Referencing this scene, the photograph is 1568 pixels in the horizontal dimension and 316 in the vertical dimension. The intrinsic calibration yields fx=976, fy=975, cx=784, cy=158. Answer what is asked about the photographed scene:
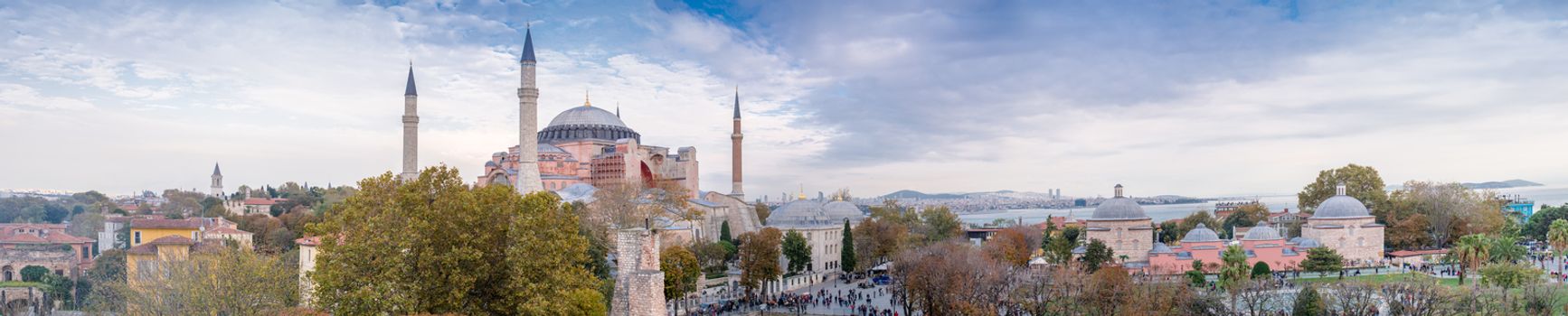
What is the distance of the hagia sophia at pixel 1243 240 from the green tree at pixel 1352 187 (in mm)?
8068

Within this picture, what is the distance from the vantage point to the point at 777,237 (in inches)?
1247

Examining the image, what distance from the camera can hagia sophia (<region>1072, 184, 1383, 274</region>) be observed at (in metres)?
33.6

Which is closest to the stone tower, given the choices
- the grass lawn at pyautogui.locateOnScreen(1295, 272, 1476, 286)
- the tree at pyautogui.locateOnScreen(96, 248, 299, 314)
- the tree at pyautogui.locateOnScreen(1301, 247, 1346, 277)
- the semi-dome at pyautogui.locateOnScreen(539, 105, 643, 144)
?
the tree at pyautogui.locateOnScreen(96, 248, 299, 314)

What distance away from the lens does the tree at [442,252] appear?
13414 millimetres

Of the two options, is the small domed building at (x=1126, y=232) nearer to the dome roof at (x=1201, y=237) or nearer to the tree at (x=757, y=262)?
the dome roof at (x=1201, y=237)

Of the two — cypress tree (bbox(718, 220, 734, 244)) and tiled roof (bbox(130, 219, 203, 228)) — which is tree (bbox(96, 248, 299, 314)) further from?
cypress tree (bbox(718, 220, 734, 244))

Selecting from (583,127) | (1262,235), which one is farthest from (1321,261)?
(583,127)

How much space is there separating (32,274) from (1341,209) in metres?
46.8

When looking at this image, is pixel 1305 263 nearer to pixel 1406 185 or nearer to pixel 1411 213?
pixel 1411 213

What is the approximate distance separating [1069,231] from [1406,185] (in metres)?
17.5

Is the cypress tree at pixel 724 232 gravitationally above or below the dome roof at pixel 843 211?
below

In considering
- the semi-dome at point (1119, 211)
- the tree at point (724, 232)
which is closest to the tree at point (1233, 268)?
the semi-dome at point (1119, 211)

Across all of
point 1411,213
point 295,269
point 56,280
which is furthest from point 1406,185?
point 56,280

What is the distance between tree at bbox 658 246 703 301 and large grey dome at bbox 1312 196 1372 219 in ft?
82.2
